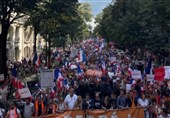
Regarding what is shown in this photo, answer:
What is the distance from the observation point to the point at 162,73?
19.4 meters

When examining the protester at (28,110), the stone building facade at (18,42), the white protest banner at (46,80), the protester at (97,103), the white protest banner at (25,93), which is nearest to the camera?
the protester at (97,103)

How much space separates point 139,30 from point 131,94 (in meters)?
34.0

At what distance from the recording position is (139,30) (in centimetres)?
5088

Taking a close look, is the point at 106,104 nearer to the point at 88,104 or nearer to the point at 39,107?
the point at 88,104

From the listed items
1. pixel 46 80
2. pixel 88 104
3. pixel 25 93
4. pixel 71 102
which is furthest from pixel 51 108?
pixel 46 80

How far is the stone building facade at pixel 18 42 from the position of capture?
2554 inches

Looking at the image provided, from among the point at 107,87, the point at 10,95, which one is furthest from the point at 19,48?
the point at 107,87

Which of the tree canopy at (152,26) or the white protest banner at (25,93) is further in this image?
the tree canopy at (152,26)

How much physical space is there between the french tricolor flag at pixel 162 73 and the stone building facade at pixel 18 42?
41314 mm

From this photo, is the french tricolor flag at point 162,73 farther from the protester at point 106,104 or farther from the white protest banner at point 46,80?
the white protest banner at point 46,80

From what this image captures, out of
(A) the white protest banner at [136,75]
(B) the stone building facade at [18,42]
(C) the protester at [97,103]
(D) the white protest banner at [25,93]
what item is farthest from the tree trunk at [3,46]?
(B) the stone building facade at [18,42]

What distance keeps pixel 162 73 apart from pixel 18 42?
5104cm

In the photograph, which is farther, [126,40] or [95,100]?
[126,40]

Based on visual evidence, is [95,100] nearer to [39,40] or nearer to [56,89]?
[56,89]
